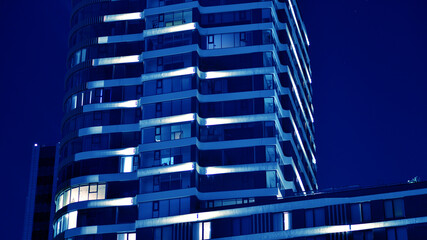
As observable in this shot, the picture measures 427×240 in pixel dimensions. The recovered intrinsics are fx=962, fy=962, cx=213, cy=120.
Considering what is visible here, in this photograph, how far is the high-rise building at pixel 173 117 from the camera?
494 ft

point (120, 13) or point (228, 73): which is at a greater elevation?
point (120, 13)

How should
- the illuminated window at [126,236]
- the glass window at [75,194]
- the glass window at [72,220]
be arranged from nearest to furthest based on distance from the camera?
the illuminated window at [126,236] → the glass window at [72,220] → the glass window at [75,194]

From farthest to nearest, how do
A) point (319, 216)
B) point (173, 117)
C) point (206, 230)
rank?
point (173, 117)
point (206, 230)
point (319, 216)

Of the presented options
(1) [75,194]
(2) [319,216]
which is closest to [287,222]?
(2) [319,216]

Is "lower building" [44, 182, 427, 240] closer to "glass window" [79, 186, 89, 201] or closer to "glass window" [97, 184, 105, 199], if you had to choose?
"glass window" [97, 184, 105, 199]

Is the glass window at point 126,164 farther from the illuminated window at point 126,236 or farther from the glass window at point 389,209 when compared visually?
the glass window at point 389,209

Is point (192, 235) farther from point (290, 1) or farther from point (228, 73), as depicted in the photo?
point (290, 1)

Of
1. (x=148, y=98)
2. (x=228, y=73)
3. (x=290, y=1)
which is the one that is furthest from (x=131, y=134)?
(x=290, y=1)

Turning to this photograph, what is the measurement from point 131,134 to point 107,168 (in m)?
7.11

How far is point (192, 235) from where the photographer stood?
14412 centimetres

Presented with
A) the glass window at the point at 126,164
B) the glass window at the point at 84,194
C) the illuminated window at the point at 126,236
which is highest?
the glass window at the point at 126,164

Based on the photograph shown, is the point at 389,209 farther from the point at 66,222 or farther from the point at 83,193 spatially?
the point at 66,222

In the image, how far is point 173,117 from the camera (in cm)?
15588

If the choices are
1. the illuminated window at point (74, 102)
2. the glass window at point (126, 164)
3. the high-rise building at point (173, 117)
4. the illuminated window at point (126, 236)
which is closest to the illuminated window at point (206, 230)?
the high-rise building at point (173, 117)
